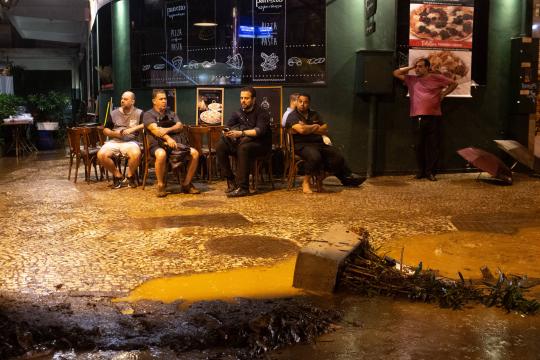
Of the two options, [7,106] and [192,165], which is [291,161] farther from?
[7,106]

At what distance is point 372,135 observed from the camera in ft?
34.3


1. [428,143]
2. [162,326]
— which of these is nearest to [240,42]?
[428,143]

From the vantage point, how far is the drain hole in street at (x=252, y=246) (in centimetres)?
548

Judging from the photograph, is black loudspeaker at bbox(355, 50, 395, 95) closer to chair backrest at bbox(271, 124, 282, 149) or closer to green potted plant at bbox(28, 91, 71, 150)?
chair backrest at bbox(271, 124, 282, 149)

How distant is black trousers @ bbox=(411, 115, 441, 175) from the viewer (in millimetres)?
10219

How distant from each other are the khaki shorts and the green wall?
2114 mm

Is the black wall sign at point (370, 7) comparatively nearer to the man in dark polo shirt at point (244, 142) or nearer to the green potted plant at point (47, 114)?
the man in dark polo shirt at point (244, 142)

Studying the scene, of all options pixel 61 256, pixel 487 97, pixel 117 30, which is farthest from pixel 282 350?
pixel 117 30

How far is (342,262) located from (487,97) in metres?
7.54

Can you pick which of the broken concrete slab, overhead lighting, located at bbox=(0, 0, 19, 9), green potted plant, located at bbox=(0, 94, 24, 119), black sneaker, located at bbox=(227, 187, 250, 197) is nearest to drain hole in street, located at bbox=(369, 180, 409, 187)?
black sneaker, located at bbox=(227, 187, 250, 197)

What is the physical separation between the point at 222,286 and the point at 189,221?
2.35 meters

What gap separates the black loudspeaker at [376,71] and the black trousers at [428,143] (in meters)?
0.77

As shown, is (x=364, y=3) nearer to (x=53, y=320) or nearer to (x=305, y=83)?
(x=305, y=83)

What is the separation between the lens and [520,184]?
31.7ft
